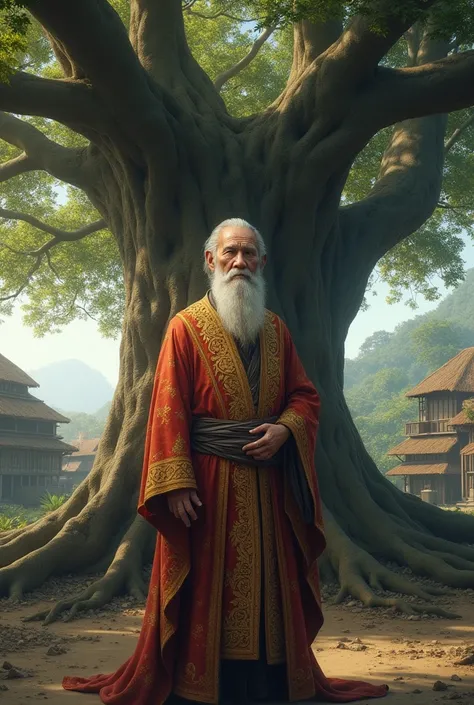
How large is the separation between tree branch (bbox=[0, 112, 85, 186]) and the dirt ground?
540 cm

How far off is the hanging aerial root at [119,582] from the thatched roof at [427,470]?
32.1 metres

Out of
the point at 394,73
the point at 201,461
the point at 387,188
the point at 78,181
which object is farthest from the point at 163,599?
the point at 387,188

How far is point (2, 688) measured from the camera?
5.34m

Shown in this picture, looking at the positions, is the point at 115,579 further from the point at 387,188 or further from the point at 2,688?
the point at 387,188

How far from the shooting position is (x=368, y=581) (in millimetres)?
8359

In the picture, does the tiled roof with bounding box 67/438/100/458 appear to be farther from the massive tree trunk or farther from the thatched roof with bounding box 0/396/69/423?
the massive tree trunk

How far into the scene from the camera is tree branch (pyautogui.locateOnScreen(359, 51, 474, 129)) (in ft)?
28.3

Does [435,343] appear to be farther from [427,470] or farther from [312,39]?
[312,39]

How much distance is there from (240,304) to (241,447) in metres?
0.80

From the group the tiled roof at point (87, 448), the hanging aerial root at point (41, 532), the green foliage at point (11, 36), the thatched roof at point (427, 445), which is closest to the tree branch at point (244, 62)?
the hanging aerial root at point (41, 532)

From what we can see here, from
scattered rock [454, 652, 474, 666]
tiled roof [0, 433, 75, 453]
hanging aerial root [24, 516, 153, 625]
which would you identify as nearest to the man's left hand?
scattered rock [454, 652, 474, 666]

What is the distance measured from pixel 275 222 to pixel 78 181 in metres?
2.74

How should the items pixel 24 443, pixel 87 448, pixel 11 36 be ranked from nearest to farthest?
pixel 11 36 → pixel 24 443 → pixel 87 448

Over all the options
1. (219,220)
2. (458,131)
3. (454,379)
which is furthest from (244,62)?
(454,379)
